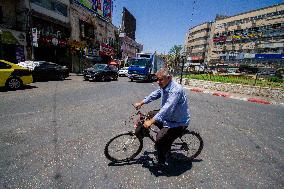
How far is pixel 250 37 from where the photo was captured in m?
73.6

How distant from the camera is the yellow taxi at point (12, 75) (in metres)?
11.7

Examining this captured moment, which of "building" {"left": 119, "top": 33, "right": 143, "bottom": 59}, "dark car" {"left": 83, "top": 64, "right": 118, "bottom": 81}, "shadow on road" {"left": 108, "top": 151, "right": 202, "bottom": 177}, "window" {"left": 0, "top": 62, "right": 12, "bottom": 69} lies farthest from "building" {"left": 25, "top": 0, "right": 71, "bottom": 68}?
"building" {"left": 119, "top": 33, "right": 143, "bottom": 59}

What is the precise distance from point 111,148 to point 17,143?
222cm

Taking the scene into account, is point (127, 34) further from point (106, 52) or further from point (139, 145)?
point (139, 145)

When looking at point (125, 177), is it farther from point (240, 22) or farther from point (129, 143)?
point (240, 22)

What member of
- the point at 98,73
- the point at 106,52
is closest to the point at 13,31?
the point at 98,73

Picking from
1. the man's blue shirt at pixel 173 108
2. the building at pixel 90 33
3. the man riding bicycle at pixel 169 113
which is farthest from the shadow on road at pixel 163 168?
the building at pixel 90 33

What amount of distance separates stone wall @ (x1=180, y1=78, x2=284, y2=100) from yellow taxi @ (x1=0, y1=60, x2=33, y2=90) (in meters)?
16.8

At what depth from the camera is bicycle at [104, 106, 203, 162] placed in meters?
4.23

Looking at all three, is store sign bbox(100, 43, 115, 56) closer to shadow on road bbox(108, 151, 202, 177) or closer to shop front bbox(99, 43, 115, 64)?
shop front bbox(99, 43, 115, 64)

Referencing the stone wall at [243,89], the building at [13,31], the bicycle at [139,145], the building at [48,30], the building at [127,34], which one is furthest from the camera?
the building at [127,34]

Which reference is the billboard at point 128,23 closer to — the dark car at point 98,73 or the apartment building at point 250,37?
the apartment building at point 250,37

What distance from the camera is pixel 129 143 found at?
4.43 m

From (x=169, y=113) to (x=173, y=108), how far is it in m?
0.11
